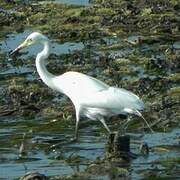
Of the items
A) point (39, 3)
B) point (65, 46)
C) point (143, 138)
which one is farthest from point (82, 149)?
point (39, 3)

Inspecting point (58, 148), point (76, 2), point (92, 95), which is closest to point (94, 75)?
point (92, 95)

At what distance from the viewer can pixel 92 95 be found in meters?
15.0

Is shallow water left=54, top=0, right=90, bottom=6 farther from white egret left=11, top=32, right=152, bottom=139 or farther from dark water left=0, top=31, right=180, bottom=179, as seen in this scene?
white egret left=11, top=32, right=152, bottom=139

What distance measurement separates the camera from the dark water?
1349cm

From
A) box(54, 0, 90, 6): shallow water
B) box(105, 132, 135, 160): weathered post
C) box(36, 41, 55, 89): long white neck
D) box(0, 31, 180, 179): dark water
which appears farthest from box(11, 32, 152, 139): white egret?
box(54, 0, 90, 6): shallow water

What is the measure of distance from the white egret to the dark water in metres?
0.40

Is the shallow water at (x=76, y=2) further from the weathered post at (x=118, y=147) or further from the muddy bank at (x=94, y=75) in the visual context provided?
the weathered post at (x=118, y=147)

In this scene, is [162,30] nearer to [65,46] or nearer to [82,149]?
[65,46]

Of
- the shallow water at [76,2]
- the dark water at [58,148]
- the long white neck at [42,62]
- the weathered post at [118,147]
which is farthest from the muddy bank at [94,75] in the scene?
the long white neck at [42,62]

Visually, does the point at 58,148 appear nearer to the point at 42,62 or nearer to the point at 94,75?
the point at 42,62

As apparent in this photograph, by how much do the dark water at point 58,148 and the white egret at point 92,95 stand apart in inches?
15.9

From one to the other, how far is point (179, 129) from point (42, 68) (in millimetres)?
2466

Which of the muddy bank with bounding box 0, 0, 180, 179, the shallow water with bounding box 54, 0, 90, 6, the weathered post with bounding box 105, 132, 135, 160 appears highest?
the weathered post with bounding box 105, 132, 135, 160

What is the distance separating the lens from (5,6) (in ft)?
95.2
